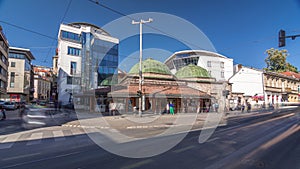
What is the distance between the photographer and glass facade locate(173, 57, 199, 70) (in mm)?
60969

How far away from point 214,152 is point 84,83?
47042mm

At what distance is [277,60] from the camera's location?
2436 inches

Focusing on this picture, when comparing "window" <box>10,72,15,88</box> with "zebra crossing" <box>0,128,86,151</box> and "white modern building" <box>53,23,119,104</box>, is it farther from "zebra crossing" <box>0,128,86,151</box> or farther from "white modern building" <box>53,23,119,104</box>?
"zebra crossing" <box>0,128,86,151</box>

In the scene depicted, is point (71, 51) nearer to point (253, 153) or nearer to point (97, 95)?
point (97, 95)

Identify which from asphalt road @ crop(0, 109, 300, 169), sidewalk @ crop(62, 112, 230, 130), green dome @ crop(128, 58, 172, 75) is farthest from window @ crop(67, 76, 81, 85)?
asphalt road @ crop(0, 109, 300, 169)

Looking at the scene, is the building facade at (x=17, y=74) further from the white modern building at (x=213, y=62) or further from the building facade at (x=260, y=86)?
the building facade at (x=260, y=86)

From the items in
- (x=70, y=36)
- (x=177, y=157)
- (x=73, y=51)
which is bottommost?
(x=177, y=157)

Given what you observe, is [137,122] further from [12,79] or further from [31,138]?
[12,79]

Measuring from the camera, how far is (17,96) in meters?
60.7

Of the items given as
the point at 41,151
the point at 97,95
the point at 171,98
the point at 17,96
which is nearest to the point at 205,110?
the point at 171,98

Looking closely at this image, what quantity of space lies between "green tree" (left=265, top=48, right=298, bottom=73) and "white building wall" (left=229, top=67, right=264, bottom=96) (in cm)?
1669

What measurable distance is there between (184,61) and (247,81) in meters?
20.1

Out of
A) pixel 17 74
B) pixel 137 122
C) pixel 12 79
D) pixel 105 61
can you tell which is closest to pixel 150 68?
pixel 137 122

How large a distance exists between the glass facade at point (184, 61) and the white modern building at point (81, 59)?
22.1 meters
